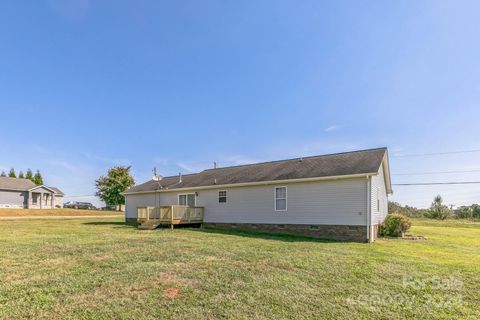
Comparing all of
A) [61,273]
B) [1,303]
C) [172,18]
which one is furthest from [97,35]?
[1,303]

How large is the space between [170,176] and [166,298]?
20.2m

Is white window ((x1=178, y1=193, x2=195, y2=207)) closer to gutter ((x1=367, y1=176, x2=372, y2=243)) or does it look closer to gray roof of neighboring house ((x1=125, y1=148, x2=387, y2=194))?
gray roof of neighboring house ((x1=125, y1=148, x2=387, y2=194))

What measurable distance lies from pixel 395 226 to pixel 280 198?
586cm

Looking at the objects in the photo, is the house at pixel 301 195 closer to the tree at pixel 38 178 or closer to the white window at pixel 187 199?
the white window at pixel 187 199

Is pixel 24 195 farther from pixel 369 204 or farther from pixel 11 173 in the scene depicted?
pixel 369 204

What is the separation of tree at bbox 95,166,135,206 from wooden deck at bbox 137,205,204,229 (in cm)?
2665

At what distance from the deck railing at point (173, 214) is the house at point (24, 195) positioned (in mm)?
29738

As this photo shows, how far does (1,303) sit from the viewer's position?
419cm

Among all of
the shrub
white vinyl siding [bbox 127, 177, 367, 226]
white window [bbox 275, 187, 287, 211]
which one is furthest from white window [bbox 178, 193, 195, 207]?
the shrub

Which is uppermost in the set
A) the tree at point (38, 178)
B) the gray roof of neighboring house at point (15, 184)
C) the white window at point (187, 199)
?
the tree at point (38, 178)

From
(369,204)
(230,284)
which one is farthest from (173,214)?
(230,284)

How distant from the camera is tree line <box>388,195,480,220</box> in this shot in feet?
108

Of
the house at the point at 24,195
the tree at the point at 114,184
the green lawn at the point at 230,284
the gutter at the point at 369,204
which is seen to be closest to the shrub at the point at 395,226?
the gutter at the point at 369,204

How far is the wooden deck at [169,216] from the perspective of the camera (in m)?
16.3
